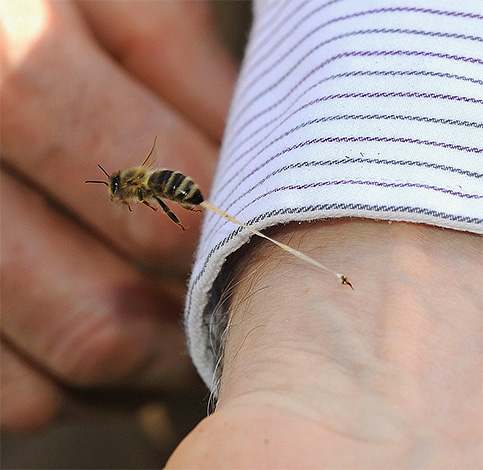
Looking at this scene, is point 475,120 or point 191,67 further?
point 191,67

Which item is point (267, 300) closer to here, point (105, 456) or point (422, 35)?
point (422, 35)

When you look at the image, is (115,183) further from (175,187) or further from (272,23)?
(272,23)

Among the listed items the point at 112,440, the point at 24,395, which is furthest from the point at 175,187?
the point at 112,440

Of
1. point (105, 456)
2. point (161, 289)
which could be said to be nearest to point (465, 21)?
point (161, 289)

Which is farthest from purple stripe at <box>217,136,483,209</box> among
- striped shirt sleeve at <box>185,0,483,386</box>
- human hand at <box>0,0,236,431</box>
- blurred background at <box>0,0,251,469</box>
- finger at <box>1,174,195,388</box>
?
blurred background at <box>0,0,251,469</box>

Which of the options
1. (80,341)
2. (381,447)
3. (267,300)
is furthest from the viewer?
(80,341)

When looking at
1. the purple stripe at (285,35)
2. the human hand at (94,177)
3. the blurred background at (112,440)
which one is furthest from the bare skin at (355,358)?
the blurred background at (112,440)

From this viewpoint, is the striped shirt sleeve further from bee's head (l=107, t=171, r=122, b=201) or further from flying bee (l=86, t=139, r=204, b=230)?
bee's head (l=107, t=171, r=122, b=201)
